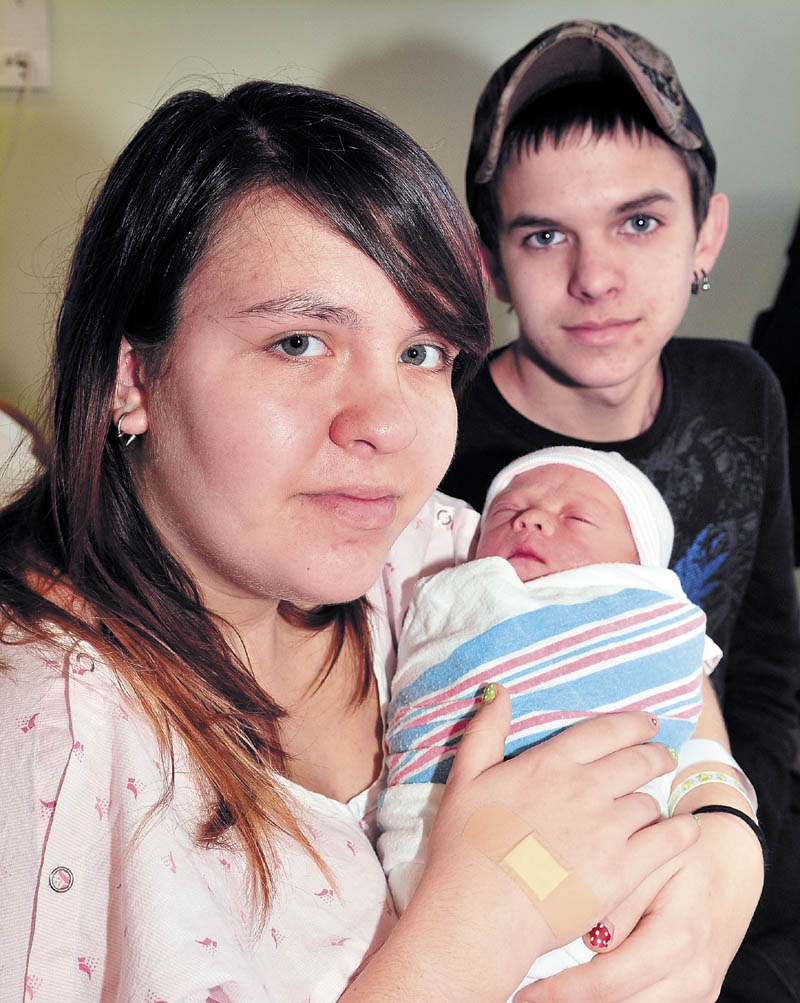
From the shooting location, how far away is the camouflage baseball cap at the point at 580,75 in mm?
1579

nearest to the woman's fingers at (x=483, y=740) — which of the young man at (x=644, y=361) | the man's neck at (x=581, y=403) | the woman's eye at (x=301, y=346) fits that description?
the woman's eye at (x=301, y=346)

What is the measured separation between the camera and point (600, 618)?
1204 millimetres

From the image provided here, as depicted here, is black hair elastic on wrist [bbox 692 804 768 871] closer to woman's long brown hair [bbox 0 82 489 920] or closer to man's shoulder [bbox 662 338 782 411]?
woman's long brown hair [bbox 0 82 489 920]

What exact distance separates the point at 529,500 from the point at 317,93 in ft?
1.89

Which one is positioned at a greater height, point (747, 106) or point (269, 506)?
point (747, 106)

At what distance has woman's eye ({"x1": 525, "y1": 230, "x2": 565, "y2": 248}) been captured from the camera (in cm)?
164

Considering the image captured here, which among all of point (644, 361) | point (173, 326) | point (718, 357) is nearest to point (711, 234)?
point (718, 357)

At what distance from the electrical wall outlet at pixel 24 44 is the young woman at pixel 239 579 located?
4.82 feet

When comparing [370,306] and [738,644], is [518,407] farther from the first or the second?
[370,306]

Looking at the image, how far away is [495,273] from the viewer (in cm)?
177

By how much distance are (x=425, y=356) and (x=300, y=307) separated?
0.64 ft

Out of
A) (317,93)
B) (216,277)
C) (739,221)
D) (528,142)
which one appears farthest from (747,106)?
(216,277)

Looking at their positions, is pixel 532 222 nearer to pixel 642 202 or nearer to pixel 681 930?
pixel 642 202

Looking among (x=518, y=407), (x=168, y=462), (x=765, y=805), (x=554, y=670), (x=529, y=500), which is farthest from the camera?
(x=518, y=407)
